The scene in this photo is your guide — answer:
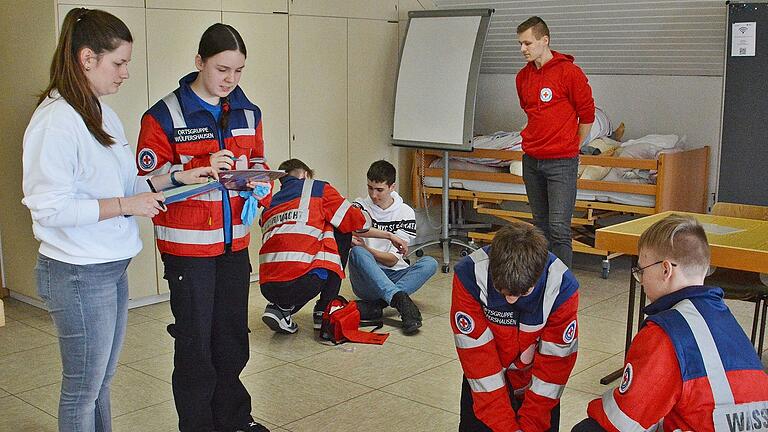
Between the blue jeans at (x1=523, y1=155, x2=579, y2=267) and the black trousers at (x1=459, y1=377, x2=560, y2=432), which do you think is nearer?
the black trousers at (x1=459, y1=377, x2=560, y2=432)

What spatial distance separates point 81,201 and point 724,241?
2.20 m

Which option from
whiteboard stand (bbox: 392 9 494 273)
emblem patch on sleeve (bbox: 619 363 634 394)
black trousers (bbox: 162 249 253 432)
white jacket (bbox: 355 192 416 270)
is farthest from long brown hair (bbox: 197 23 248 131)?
whiteboard stand (bbox: 392 9 494 273)

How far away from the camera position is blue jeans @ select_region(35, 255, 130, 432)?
7.40ft

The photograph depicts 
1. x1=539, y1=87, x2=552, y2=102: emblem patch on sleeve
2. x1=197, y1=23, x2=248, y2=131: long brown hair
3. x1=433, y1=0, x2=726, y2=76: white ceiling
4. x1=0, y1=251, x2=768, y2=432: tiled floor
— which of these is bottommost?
x1=0, y1=251, x2=768, y2=432: tiled floor

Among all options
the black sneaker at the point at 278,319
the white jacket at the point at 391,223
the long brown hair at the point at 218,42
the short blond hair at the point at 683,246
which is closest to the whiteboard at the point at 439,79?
the white jacket at the point at 391,223

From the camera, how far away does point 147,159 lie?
2727 millimetres

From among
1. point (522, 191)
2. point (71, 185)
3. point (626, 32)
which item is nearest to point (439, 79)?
point (522, 191)

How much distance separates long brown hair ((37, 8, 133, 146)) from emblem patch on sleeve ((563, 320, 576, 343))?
1.34m

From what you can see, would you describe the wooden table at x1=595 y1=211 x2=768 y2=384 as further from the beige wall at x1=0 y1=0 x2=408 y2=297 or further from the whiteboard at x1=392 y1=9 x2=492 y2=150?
the beige wall at x1=0 y1=0 x2=408 y2=297

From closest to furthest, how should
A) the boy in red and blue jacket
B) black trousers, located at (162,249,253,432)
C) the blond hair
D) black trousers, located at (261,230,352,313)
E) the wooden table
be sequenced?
the blond hair → the boy in red and blue jacket → black trousers, located at (162,249,253,432) → the wooden table → black trousers, located at (261,230,352,313)

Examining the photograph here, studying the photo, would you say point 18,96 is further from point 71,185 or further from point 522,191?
point 522,191

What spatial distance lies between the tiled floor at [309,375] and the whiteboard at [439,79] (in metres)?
1.42

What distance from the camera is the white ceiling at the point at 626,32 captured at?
5332 mm

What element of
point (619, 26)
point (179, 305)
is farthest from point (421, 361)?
point (619, 26)
